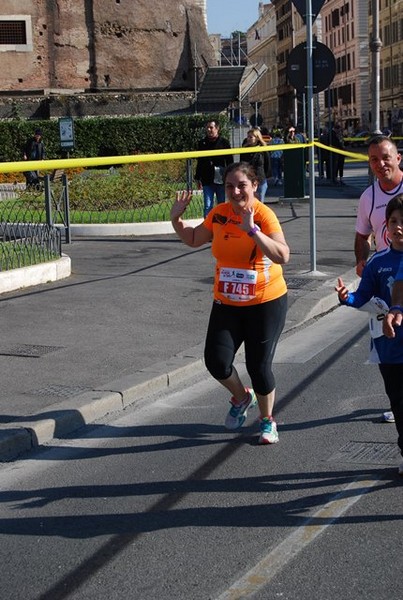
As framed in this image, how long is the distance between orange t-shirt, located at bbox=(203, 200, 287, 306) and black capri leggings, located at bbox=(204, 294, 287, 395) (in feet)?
0.25

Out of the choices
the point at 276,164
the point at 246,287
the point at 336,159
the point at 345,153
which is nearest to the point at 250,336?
the point at 246,287

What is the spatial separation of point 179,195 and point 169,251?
32.3 ft

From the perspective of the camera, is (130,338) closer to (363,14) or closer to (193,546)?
(193,546)

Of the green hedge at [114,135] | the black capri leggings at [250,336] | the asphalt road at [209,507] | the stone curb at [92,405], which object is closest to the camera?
the asphalt road at [209,507]

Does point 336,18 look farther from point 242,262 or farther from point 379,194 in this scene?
point 242,262

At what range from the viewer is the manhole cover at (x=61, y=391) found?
333 inches

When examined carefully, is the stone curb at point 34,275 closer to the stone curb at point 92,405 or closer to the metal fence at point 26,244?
the metal fence at point 26,244

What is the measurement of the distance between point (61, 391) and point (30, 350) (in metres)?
1.67

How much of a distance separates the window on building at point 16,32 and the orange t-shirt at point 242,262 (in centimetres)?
4490

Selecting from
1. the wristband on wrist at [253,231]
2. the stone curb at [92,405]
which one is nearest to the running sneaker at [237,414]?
the stone curb at [92,405]

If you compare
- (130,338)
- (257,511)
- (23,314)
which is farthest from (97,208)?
(257,511)

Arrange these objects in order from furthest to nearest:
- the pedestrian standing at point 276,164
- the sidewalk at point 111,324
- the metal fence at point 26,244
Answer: the pedestrian standing at point 276,164
the metal fence at point 26,244
the sidewalk at point 111,324

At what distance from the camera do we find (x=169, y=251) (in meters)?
17.4

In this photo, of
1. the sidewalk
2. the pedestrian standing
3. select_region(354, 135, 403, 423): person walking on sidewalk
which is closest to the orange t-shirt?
select_region(354, 135, 403, 423): person walking on sidewalk
